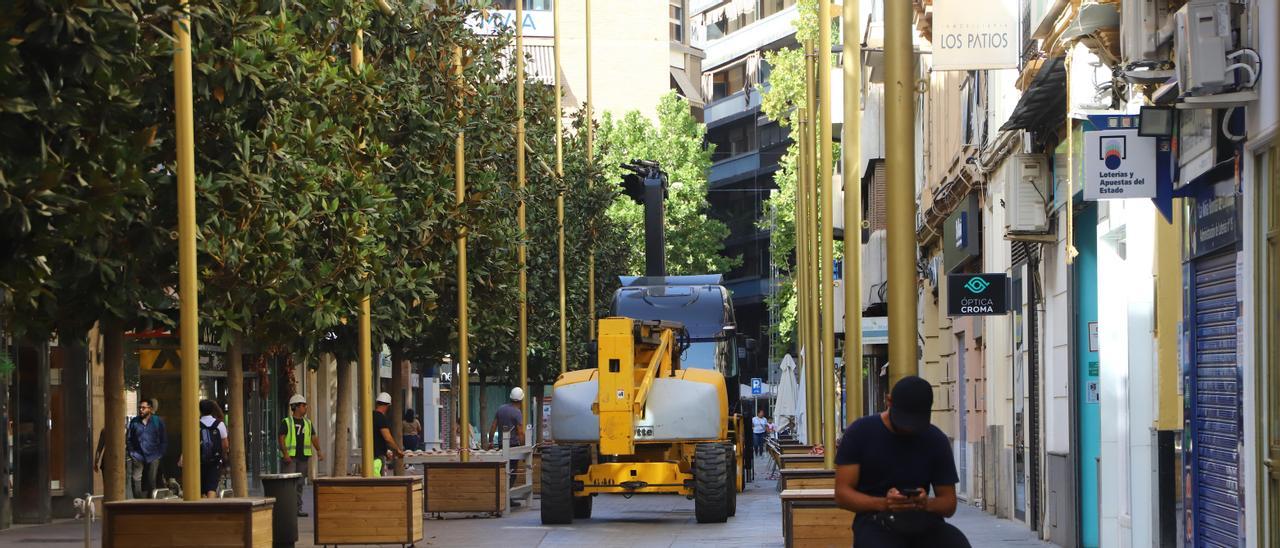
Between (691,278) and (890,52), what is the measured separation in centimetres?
2768

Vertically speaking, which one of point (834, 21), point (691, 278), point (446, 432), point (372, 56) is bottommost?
point (446, 432)

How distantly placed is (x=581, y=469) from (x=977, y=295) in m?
6.00

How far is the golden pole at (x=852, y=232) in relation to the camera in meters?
19.1

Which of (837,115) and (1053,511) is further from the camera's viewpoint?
(837,115)

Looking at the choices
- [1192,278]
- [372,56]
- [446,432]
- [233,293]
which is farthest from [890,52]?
[446,432]

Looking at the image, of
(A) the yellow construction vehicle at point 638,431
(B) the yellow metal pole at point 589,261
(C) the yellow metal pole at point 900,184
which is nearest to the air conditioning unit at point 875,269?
(B) the yellow metal pole at point 589,261

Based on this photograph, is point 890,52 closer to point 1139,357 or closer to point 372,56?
point 1139,357

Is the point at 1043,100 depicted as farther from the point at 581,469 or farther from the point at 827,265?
the point at 581,469

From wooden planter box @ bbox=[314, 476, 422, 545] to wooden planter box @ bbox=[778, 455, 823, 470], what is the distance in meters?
5.26

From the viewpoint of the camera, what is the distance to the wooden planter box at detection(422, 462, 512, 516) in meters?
28.6

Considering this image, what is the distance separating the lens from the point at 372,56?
2780cm

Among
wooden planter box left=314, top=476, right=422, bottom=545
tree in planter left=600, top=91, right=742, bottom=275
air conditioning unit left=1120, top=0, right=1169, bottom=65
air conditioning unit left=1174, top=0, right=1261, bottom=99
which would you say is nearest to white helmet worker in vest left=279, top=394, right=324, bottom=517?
wooden planter box left=314, top=476, right=422, bottom=545

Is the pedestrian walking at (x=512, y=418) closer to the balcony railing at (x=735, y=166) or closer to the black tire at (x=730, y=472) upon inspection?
the black tire at (x=730, y=472)

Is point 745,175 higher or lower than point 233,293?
higher
